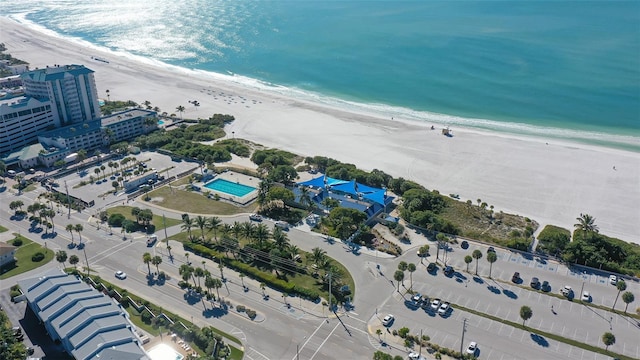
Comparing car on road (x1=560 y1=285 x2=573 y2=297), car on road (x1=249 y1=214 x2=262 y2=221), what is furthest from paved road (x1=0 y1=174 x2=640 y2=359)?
car on road (x1=249 y1=214 x2=262 y2=221)

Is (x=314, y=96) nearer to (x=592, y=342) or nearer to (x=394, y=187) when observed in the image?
(x=394, y=187)

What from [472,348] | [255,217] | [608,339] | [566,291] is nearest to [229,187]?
[255,217]

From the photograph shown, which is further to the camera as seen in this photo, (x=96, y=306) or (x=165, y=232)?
(x=165, y=232)

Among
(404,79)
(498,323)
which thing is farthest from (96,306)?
(404,79)

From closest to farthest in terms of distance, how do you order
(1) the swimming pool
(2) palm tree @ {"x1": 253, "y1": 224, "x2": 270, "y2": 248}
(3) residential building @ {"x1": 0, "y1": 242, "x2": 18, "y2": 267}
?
(3) residential building @ {"x1": 0, "y1": 242, "x2": 18, "y2": 267} → (2) palm tree @ {"x1": 253, "y1": 224, "x2": 270, "y2": 248} → (1) the swimming pool

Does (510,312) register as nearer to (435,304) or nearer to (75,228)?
(435,304)

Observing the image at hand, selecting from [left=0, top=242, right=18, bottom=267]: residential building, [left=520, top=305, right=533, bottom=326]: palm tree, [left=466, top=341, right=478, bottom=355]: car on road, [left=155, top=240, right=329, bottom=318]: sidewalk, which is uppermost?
[left=520, top=305, right=533, bottom=326]: palm tree

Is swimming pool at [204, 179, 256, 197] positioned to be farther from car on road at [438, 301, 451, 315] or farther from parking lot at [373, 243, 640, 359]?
car on road at [438, 301, 451, 315]
